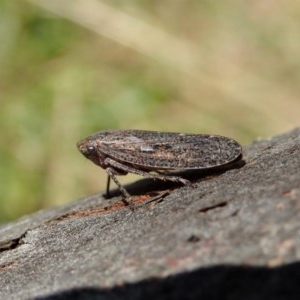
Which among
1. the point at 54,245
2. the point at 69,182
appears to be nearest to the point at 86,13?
the point at 69,182

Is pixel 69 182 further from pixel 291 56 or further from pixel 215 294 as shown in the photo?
pixel 215 294

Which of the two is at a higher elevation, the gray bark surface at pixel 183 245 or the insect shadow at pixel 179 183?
the insect shadow at pixel 179 183

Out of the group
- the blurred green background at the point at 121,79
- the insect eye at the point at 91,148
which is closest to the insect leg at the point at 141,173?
the insect eye at the point at 91,148

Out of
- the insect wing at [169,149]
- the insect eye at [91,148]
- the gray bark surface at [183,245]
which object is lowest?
the gray bark surface at [183,245]

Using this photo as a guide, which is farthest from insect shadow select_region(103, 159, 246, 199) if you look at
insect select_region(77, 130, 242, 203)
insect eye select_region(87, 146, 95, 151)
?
insect eye select_region(87, 146, 95, 151)

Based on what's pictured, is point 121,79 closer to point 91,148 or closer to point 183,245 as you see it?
point 91,148

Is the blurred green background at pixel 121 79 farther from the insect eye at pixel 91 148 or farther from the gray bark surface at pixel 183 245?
the gray bark surface at pixel 183 245

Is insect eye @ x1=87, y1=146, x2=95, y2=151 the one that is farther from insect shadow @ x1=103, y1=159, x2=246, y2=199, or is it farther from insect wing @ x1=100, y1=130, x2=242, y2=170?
insect shadow @ x1=103, y1=159, x2=246, y2=199
